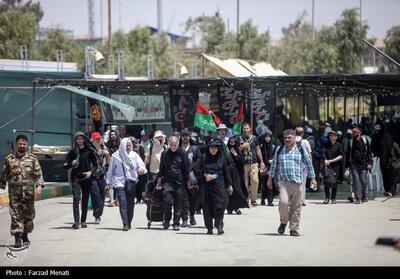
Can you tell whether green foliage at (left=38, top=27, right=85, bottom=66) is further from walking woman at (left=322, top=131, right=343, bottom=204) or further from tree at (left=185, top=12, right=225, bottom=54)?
walking woman at (left=322, top=131, right=343, bottom=204)

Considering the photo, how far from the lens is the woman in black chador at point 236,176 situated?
1705cm

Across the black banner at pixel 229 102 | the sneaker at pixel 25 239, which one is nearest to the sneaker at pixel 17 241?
the sneaker at pixel 25 239

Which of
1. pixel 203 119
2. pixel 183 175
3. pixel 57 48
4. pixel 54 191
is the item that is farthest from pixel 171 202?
pixel 57 48

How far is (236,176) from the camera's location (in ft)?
57.0

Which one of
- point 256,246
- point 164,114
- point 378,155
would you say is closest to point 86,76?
point 164,114

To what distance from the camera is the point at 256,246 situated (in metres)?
12.6

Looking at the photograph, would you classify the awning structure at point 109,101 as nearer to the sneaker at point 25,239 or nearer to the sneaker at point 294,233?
the sneaker at point 294,233

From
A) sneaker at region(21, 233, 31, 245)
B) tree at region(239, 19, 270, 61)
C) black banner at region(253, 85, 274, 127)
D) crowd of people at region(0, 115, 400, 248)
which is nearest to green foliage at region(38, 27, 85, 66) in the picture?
tree at region(239, 19, 270, 61)

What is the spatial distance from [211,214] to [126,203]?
5.03 feet

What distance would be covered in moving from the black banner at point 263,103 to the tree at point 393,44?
40581 mm

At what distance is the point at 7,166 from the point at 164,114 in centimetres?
1231

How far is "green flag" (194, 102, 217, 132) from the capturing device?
2262cm

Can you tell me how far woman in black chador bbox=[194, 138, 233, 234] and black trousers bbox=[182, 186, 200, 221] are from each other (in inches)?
22.5

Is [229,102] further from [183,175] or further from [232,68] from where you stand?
[232,68]
